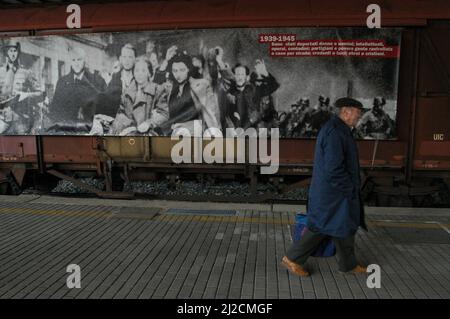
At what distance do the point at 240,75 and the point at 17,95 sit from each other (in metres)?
4.04

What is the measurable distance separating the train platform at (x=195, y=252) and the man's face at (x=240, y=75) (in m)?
2.05

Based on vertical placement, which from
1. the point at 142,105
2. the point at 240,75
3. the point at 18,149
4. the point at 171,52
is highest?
the point at 171,52

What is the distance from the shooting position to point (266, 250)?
15.1 ft

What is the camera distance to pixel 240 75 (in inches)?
246

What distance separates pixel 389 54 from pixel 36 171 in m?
6.53

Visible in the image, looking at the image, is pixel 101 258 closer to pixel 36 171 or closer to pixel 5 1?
pixel 36 171

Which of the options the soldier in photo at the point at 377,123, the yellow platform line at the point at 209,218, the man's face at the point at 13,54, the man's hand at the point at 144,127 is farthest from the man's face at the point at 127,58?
the soldier in photo at the point at 377,123

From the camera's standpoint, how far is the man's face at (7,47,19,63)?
686 cm

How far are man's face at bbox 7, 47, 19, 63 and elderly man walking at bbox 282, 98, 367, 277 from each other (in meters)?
5.81

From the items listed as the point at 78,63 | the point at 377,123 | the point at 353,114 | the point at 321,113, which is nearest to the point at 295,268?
the point at 353,114

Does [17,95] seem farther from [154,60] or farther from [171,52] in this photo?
[171,52]

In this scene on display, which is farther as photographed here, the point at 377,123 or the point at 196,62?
the point at 196,62

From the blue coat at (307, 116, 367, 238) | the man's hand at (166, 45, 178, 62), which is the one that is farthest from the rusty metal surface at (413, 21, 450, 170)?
the man's hand at (166, 45, 178, 62)
